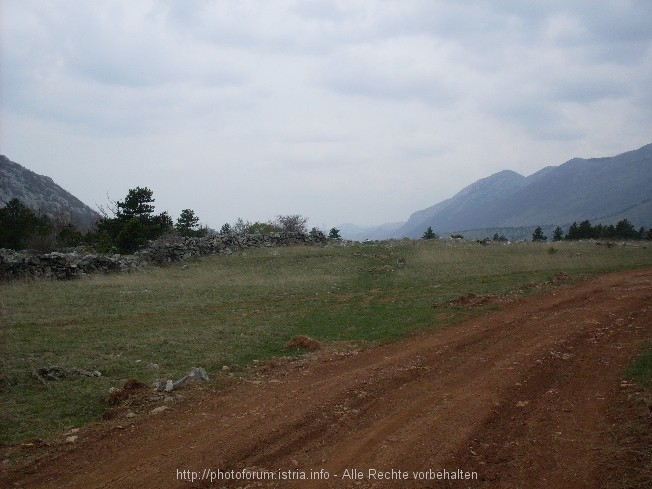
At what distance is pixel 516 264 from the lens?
2428cm

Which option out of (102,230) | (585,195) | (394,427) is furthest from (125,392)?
(585,195)

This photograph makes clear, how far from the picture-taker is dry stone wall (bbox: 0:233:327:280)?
21547mm

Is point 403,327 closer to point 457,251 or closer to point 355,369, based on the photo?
point 355,369

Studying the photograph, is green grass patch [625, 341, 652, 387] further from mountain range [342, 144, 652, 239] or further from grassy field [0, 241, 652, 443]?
mountain range [342, 144, 652, 239]

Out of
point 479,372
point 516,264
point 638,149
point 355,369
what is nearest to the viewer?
point 479,372

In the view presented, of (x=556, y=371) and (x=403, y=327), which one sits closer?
(x=556, y=371)

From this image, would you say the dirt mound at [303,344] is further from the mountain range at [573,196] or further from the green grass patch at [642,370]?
the mountain range at [573,196]

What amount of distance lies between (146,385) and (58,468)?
100 inches

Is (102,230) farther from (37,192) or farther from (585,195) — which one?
(585,195)

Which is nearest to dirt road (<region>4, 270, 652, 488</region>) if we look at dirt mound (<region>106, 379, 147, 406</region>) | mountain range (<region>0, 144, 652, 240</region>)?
dirt mound (<region>106, 379, 147, 406</region>)

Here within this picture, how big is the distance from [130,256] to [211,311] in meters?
14.3

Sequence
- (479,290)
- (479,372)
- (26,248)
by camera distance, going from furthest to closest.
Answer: (26,248) < (479,290) < (479,372)

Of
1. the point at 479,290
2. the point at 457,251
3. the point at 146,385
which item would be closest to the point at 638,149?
the point at 457,251

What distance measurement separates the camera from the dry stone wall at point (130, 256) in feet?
70.7
